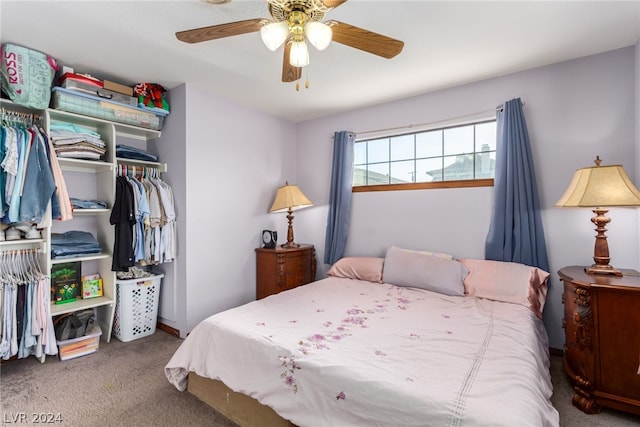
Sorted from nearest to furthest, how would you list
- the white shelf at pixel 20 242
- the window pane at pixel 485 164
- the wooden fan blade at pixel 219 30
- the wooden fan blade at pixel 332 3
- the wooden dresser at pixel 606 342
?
the wooden fan blade at pixel 332 3 < the wooden fan blade at pixel 219 30 < the wooden dresser at pixel 606 342 < the white shelf at pixel 20 242 < the window pane at pixel 485 164

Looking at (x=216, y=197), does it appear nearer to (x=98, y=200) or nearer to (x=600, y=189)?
(x=98, y=200)

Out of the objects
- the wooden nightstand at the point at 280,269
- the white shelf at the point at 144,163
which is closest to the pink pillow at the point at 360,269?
the wooden nightstand at the point at 280,269

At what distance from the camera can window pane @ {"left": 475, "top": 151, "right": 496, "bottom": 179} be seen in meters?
2.86

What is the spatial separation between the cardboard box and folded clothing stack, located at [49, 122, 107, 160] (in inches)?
16.5

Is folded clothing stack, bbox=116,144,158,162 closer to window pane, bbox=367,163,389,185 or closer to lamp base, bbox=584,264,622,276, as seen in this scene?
window pane, bbox=367,163,389,185

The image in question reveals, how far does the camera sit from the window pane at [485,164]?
2.86 m

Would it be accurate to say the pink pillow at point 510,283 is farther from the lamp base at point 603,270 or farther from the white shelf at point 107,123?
the white shelf at point 107,123

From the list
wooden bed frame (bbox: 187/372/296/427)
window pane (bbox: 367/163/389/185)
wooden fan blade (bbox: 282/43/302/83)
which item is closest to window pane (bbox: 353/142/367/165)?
window pane (bbox: 367/163/389/185)

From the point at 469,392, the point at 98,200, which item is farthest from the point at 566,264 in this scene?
the point at 98,200

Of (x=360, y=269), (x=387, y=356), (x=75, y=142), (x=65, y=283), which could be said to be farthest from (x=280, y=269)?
(x=75, y=142)

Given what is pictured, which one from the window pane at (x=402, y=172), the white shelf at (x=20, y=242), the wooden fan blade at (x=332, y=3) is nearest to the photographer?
the wooden fan blade at (x=332, y=3)

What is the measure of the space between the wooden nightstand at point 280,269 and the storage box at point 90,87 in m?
1.99

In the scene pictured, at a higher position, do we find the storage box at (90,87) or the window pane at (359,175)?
the storage box at (90,87)

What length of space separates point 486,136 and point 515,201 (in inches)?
28.5
